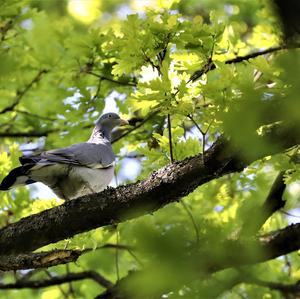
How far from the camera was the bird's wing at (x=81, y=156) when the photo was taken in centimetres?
508

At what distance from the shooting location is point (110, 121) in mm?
6785

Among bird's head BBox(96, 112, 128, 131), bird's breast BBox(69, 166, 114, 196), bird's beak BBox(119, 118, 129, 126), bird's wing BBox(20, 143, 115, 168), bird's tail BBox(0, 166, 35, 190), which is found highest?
bird's head BBox(96, 112, 128, 131)

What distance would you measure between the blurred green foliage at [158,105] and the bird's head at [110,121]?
17cm

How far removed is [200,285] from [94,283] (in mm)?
4536

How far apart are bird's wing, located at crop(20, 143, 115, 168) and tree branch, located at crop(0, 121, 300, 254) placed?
1098mm

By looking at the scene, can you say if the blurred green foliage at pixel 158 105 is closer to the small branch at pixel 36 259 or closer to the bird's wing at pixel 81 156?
the small branch at pixel 36 259

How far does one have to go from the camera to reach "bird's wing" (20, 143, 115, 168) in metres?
5.08

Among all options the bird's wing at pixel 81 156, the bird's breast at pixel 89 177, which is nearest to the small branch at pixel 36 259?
the bird's wing at pixel 81 156

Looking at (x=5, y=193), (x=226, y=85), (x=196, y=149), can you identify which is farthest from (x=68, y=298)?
(x=226, y=85)

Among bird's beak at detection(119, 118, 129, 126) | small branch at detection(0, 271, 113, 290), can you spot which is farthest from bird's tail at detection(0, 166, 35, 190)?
bird's beak at detection(119, 118, 129, 126)

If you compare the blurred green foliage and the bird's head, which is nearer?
the blurred green foliage

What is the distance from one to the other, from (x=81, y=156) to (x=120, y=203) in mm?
1704

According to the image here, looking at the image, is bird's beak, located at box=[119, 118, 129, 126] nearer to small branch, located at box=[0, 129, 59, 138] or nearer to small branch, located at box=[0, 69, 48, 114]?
small branch, located at box=[0, 129, 59, 138]

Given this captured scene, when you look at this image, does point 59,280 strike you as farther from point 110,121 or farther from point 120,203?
point 120,203
